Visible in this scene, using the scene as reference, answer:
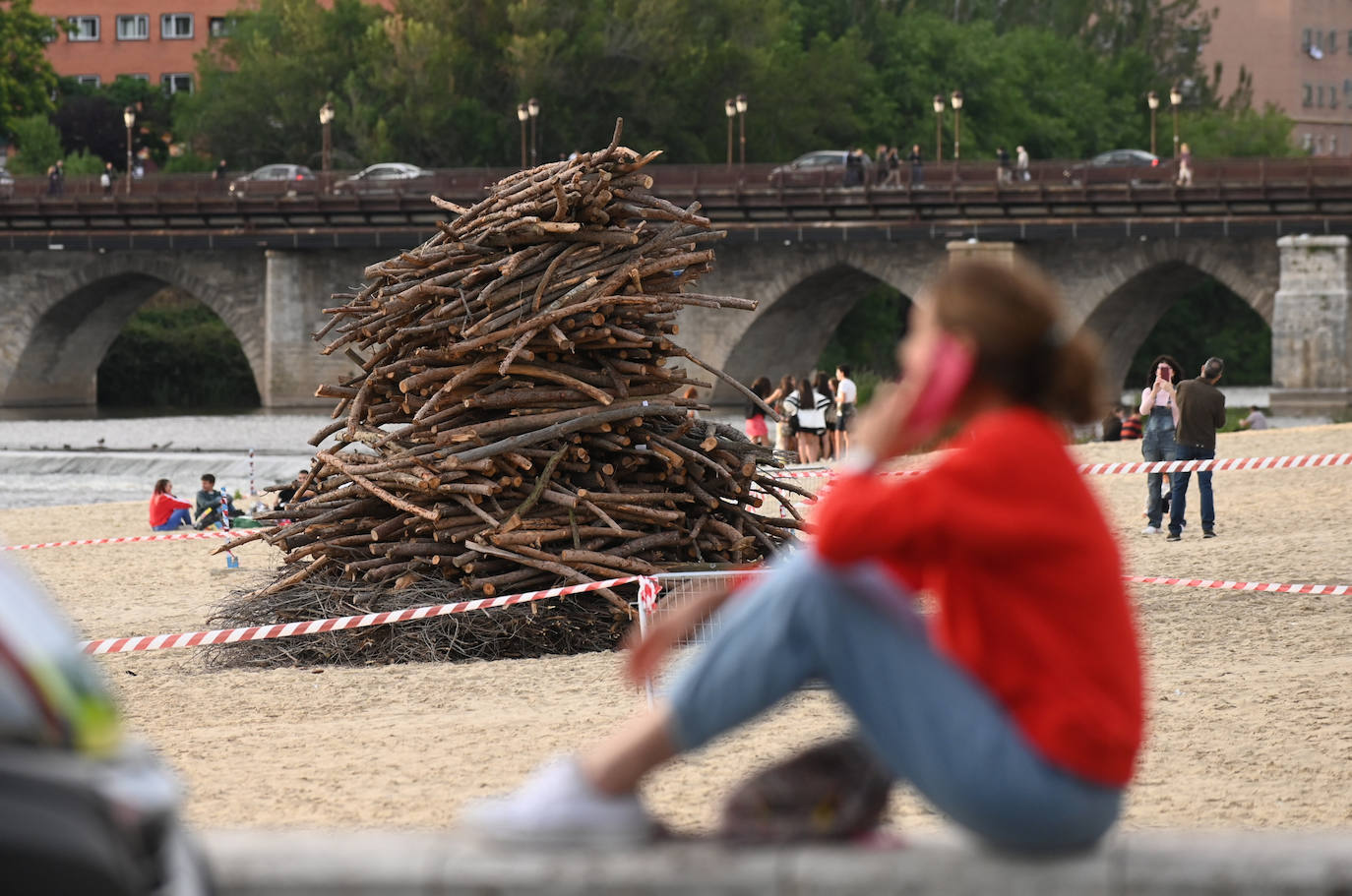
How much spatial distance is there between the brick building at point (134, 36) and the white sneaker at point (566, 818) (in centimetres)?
8249

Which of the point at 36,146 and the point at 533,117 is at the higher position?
the point at 36,146

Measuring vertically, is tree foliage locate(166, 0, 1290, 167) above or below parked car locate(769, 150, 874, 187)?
above

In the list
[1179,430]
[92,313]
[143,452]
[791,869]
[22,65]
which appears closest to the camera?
[791,869]

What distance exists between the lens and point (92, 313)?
54625 millimetres

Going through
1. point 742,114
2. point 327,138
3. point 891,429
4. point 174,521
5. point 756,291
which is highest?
point 742,114

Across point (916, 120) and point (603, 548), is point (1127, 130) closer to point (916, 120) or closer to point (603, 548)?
point (916, 120)

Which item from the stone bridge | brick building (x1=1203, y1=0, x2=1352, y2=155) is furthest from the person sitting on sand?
brick building (x1=1203, y1=0, x2=1352, y2=155)

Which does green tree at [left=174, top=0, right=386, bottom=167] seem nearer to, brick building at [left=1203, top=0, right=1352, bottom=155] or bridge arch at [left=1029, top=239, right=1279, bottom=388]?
bridge arch at [left=1029, top=239, right=1279, bottom=388]

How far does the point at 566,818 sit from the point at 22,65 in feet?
229

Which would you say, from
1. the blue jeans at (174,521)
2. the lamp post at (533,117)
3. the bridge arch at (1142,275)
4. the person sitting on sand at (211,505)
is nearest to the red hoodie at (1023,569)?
the person sitting on sand at (211,505)

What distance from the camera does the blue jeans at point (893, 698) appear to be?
9.42 ft

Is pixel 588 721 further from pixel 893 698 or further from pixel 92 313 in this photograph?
pixel 92 313

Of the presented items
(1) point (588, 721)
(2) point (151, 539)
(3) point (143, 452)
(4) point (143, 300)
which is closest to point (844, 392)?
(2) point (151, 539)

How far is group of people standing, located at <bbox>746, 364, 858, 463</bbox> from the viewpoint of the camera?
23.8 metres
